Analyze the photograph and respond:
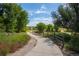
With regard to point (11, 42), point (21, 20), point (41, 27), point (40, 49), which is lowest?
point (40, 49)

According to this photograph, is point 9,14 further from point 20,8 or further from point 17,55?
point 17,55

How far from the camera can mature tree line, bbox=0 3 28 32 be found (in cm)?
507

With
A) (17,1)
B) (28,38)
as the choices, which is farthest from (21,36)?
(17,1)

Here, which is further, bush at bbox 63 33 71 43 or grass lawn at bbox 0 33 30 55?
bush at bbox 63 33 71 43

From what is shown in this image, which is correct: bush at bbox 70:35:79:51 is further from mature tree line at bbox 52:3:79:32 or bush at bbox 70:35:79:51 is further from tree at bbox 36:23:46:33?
tree at bbox 36:23:46:33

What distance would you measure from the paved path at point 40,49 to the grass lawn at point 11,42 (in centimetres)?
7

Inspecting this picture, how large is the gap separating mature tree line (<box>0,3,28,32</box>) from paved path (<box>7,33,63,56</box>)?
0.24 meters

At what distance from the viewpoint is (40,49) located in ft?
16.8

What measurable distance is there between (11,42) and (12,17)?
1.16ft

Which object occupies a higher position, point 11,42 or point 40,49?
point 11,42

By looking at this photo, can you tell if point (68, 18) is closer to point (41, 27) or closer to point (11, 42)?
point (41, 27)

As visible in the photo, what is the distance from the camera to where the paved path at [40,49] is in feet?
16.5

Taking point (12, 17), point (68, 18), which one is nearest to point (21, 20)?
point (12, 17)

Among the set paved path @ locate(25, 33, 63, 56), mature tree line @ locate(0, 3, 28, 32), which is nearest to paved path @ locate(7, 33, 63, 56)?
paved path @ locate(25, 33, 63, 56)
